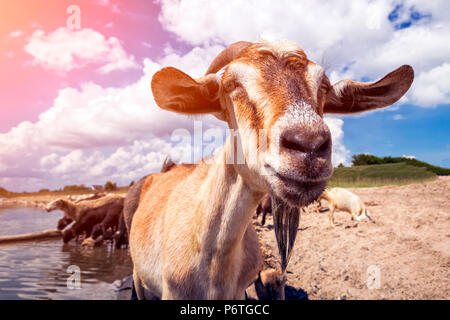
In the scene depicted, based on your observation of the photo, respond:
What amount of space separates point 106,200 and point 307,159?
1838cm

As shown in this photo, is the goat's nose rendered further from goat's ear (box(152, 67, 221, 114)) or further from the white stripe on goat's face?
goat's ear (box(152, 67, 221, 114))

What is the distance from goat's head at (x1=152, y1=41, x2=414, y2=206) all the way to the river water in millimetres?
6677

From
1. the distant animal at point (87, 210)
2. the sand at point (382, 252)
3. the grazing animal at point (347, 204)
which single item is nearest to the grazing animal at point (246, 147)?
the sand at point (382, 252)

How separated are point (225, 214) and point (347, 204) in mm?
7860

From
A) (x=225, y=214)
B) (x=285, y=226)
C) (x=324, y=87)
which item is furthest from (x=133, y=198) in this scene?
(x=324, y=87)

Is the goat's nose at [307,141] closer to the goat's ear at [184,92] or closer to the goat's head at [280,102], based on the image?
the goat's head at [280,102]

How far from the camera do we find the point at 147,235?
11.5 feet

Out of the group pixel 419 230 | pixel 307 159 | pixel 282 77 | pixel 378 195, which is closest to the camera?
pixel 307 159

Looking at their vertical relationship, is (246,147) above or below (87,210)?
above

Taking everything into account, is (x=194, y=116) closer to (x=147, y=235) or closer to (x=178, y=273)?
(x=178, y=273)

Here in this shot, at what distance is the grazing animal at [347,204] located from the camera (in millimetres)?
8422

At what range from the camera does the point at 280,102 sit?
172 cm

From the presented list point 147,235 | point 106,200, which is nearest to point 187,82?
point 147,235

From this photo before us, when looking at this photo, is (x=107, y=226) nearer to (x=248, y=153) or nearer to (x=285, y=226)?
(x=285, y=226)
